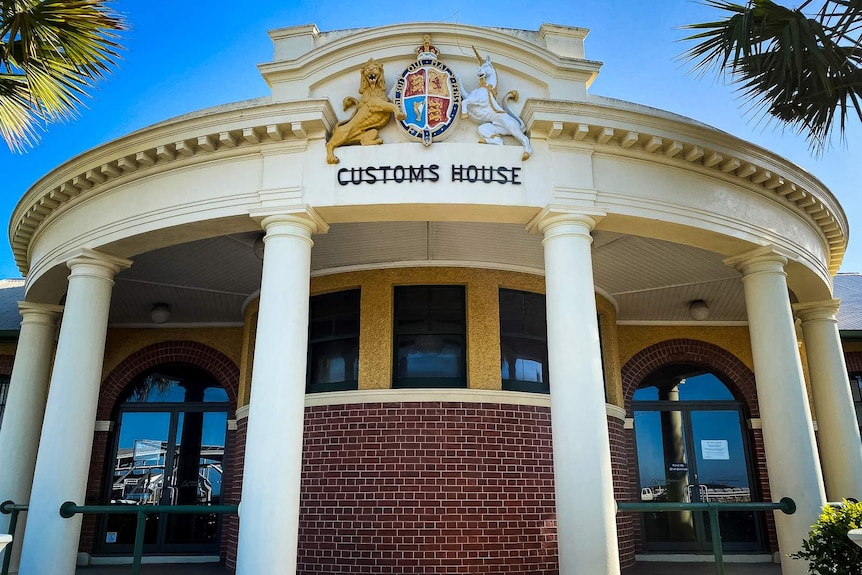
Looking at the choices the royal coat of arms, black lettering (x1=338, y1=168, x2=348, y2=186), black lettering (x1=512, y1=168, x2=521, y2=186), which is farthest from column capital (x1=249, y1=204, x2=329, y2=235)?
black lettering (x1=512, y1=168, x2=521, y2=186)

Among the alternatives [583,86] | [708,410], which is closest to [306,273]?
[583,86]

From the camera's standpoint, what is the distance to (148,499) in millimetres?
13336

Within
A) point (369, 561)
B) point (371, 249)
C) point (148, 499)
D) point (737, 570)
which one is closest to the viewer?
point (369, 561)

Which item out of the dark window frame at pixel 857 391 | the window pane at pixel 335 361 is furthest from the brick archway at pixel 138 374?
the dark window frame at pixel 857 391

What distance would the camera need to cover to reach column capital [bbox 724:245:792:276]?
9.00 metres

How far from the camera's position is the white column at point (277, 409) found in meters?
6.87

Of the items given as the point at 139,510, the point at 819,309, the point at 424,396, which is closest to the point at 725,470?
the point at 819,309

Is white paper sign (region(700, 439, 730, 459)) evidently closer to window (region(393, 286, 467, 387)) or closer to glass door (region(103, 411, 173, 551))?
window (region(393, 286, 467, 387))

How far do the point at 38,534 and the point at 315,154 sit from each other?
524 cm

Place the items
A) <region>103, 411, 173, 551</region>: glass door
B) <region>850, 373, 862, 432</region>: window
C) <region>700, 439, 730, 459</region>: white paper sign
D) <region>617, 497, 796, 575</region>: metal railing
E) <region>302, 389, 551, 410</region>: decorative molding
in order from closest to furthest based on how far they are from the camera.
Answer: <region>617, 497, 796, 575</region>: metal railing, <region>302, 389, 551, 410</region>: decorative molding, <region>103, 411, 173, 551</region>: glass door, <region>700, 439, 730, 459</region>: white paper sign, <region>850, 373, 862, 432</region>: window

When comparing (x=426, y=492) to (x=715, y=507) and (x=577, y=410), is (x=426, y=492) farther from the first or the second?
(x=715, y=507)

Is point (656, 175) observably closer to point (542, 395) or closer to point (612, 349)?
point (542, 395)

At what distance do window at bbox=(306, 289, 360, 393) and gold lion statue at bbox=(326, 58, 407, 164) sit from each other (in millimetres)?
3537

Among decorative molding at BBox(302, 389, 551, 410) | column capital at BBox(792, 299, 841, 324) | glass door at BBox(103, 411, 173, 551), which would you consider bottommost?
glass door at BBox(103, 411, 173, 551)
